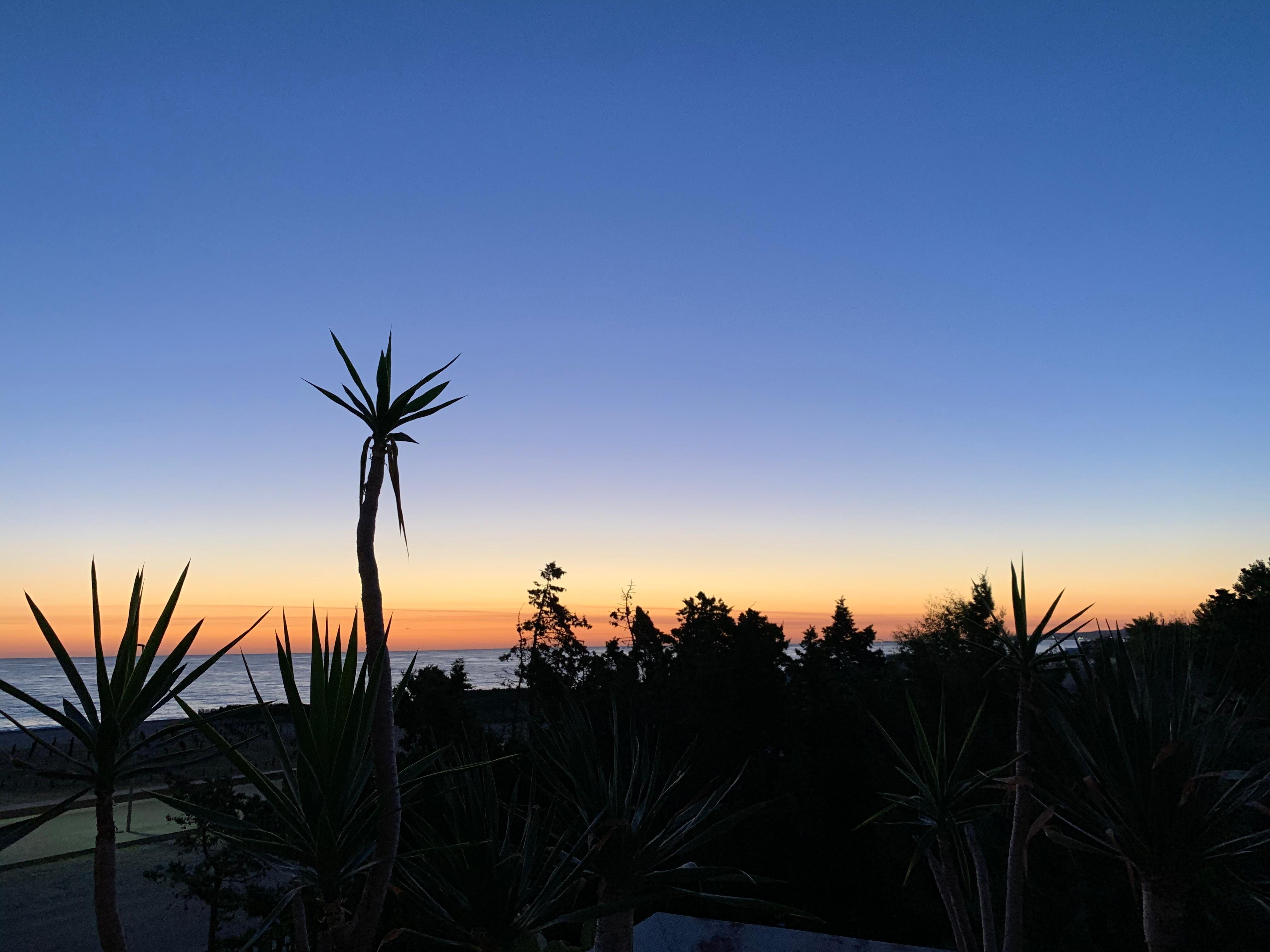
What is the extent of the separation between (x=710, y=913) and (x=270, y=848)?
13.6m

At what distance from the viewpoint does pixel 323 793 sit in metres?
1.75

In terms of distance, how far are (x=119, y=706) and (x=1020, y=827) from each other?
3.69 metres

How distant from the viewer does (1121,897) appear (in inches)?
388

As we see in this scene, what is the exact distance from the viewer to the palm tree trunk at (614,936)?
342 cm

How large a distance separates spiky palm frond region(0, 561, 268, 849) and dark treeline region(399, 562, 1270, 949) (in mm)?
2653

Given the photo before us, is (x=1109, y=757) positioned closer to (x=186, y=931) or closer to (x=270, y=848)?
(x=270, y=848)

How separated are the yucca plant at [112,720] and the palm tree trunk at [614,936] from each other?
230 centimetres

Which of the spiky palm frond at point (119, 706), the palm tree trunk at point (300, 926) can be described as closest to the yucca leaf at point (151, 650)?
the spiky palm frond at point (119, 706)

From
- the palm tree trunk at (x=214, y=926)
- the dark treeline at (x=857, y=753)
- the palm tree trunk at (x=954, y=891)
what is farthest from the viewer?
the palm tree trunk at (x=214, y=926)

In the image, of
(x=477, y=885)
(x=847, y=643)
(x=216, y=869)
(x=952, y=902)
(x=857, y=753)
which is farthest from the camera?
(x=847, y=643)

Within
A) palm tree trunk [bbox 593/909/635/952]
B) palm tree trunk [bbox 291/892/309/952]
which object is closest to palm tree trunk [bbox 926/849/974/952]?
palm tree trunk [bbox 593/909/635/952]

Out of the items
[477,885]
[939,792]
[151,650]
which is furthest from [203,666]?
[939,792]

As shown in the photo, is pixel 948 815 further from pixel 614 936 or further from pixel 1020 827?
pixel 614 936

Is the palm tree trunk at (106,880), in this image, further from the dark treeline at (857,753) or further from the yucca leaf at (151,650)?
the dark treeline at (857,753)
